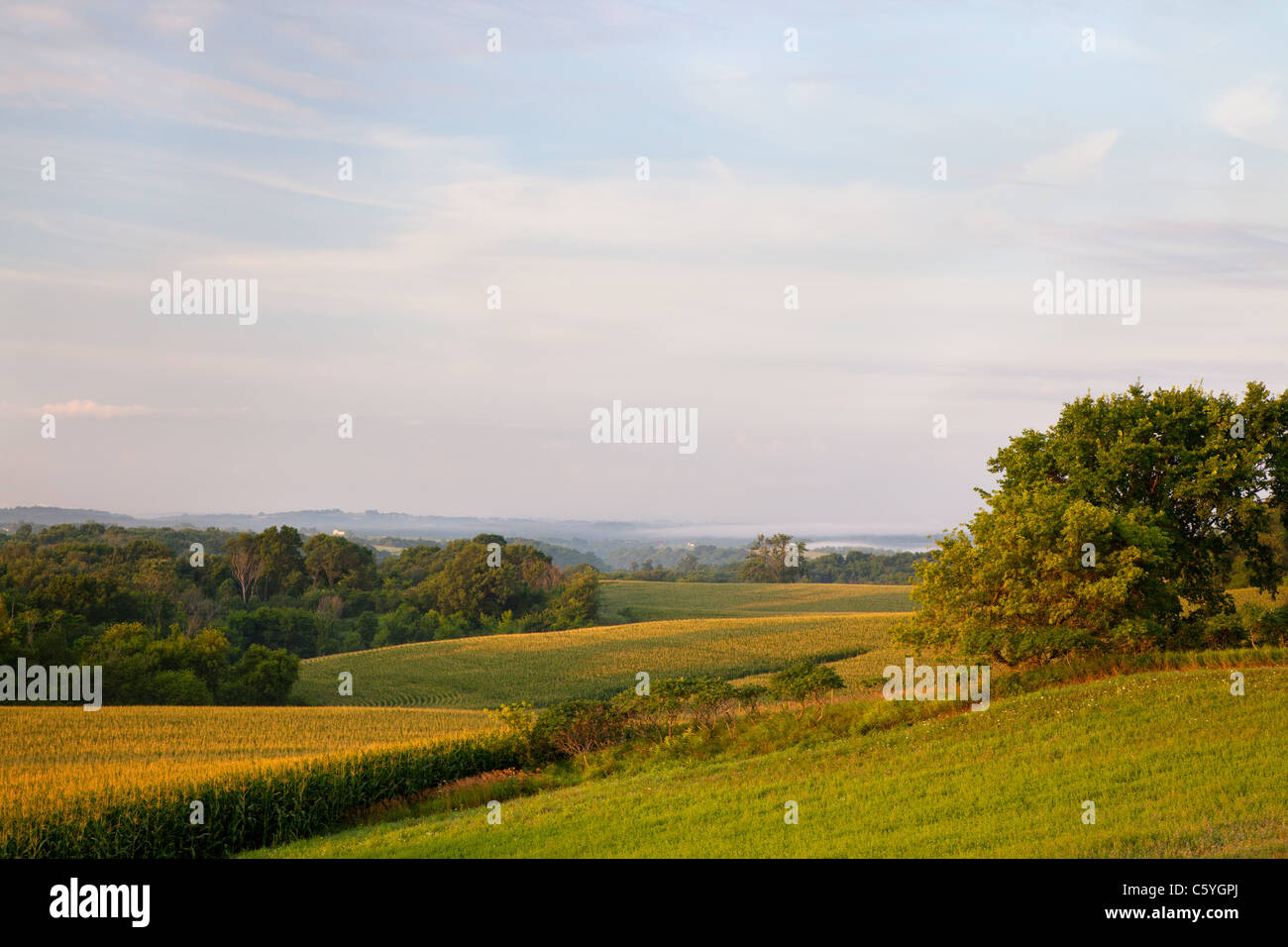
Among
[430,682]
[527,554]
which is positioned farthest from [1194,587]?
[527,554]

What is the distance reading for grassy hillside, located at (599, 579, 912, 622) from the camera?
106250mm

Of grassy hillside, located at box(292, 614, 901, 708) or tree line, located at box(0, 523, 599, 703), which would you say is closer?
tree line, located at box(0, 523, 599, 703)

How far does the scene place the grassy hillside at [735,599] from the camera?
349ft

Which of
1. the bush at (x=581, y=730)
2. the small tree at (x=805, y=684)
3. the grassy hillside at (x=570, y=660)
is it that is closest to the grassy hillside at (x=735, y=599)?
the grassy hillside at (x=570, y=660)

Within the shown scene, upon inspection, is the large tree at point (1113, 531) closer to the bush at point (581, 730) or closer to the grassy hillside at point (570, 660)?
the bush at point (581, 730)

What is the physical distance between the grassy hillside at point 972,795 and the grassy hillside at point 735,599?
78103 millimetres

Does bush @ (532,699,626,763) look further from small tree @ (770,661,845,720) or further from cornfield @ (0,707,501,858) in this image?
small tree @ (770,661,845,720)

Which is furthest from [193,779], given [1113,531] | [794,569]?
[794,569]

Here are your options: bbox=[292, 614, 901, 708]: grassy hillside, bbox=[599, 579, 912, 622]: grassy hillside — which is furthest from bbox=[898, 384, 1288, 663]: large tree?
bbox=[599, 579, 912, 622]: grassy hillside

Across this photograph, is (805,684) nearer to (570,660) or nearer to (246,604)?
(570,660)

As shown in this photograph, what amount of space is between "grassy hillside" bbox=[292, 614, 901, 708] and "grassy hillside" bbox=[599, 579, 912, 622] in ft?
84.6

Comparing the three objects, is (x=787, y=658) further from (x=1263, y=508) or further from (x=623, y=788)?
(x=623, y=788)
